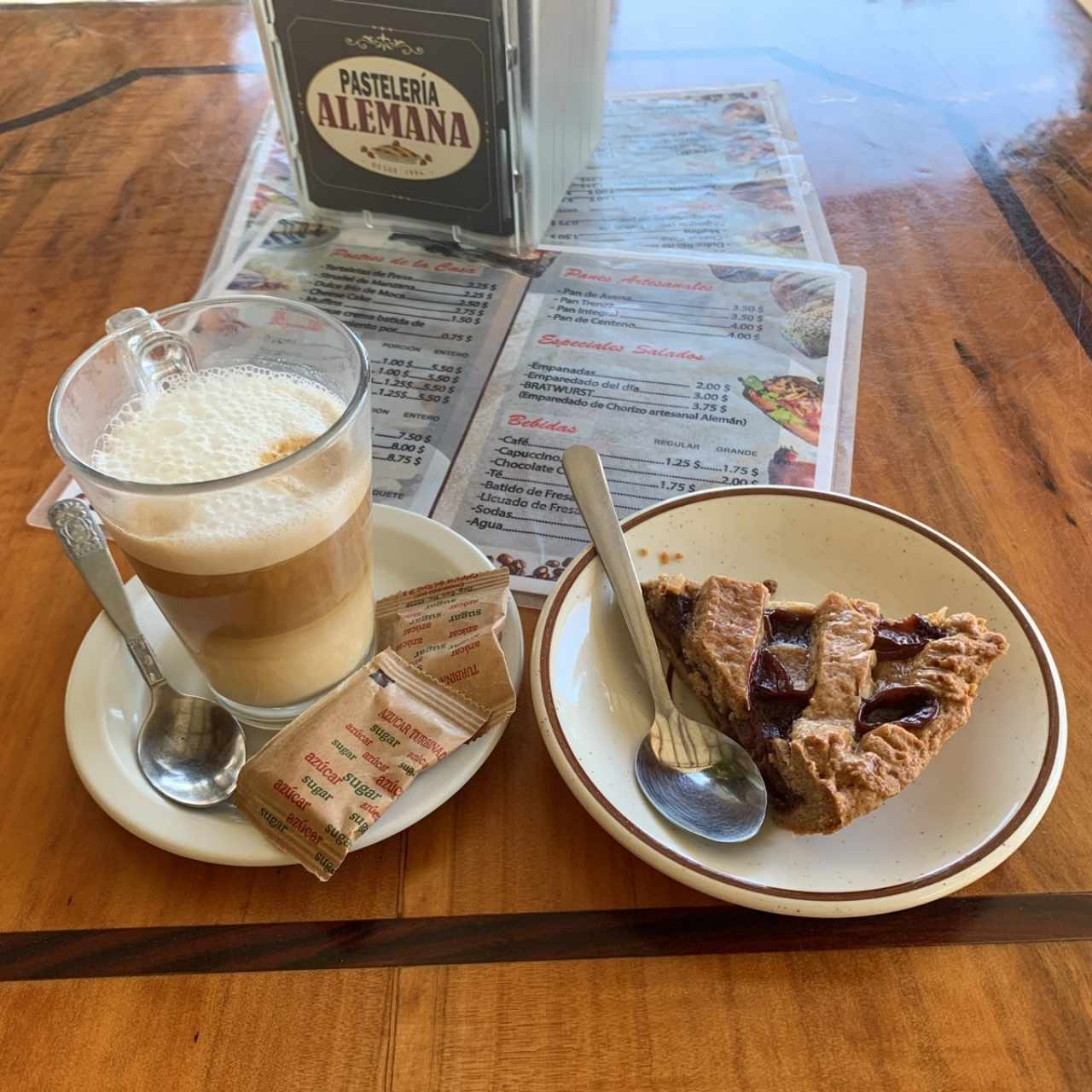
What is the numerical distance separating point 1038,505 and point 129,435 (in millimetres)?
694

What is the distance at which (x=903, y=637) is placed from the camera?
0.59 metres

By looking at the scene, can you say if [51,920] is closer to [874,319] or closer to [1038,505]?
[1038,505]

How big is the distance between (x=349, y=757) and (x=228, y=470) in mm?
178

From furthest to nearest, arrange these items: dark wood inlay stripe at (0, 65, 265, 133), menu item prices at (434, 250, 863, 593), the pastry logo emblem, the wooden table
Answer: dark wood inlay stripe at (0, 65, 265, 133) < the pastry logo emblem < menu item prices at (434, 250, 863, 593) < the wooden table

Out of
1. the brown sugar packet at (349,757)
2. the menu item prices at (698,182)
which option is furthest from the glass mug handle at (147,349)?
the menu item prices at (698,182)

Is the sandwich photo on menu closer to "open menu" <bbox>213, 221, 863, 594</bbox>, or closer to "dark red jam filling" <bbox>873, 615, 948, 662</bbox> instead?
"open menu" <bbox>213, 221, 863, 594</bbox>

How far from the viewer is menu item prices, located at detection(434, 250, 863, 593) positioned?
2.58 ft

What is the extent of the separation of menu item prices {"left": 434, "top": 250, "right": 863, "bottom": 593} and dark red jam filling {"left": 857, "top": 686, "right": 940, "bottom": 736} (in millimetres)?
261

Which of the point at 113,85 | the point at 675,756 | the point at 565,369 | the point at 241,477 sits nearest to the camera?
the point at 241,477

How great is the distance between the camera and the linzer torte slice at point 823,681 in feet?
1.69

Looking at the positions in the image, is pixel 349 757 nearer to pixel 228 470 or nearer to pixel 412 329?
pixel 228 470

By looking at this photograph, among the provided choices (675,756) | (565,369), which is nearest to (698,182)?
(565,369)

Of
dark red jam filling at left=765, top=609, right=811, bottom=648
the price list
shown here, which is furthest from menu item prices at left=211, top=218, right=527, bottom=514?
dark red jam filling at left=765, top=609, right=811, bottom=648

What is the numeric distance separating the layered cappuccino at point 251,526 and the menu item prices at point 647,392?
0.58 feet
